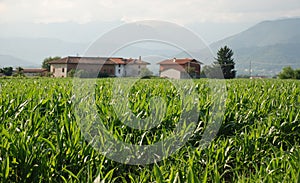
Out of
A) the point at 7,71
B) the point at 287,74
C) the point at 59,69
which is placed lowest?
the point at 287,74

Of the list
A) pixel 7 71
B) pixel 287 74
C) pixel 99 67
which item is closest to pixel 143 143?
pixel 99 67

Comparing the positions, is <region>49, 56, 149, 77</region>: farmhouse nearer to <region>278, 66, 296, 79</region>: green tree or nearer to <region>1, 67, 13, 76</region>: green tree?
<region>1, 67, 13, 76</region>: green tree

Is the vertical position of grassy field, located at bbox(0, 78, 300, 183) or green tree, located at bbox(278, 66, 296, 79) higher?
green tree, located at bbox(278, 66, 296, 79)

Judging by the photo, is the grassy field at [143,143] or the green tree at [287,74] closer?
the grassy field at [143,143]

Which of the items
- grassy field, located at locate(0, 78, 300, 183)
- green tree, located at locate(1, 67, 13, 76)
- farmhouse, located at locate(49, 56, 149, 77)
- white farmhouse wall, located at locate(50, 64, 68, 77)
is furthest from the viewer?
white farmhouse wall, located at locate(50, 64, 68, 77)

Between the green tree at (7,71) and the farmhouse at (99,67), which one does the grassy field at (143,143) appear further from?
the green tree at (7,71)

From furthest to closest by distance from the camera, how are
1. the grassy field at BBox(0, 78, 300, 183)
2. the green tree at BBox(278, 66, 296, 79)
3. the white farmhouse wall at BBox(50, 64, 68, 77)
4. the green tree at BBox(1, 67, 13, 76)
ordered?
the green tree at BBox(278, 66, 296, 79), the white farmhouse wall at BBox(50, 64, 68, 77), the green tree at BBox(1, 67, 13, 76), the grassy field at BBox(0, 78, 300, 183)

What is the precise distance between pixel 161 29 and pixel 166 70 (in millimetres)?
4122

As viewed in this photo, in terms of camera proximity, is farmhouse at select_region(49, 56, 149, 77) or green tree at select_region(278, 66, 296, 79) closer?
farmhouse at select_region(49, 56, 149, 77)

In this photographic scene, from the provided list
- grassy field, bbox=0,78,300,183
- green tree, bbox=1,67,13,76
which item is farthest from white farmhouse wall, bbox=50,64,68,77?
grassy field, bbox=0,78,300,183

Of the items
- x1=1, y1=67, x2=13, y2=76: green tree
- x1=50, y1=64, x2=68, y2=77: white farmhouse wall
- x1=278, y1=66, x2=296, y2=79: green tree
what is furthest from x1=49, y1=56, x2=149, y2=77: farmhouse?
x1=278, y1=66, x2=296, y2=79: green tree

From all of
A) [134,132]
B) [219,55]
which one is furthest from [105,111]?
[219,55]

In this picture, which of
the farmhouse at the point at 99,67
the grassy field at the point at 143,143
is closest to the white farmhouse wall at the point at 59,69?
the farmhouse at the point at 99,67

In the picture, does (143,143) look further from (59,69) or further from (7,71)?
(59,69)
